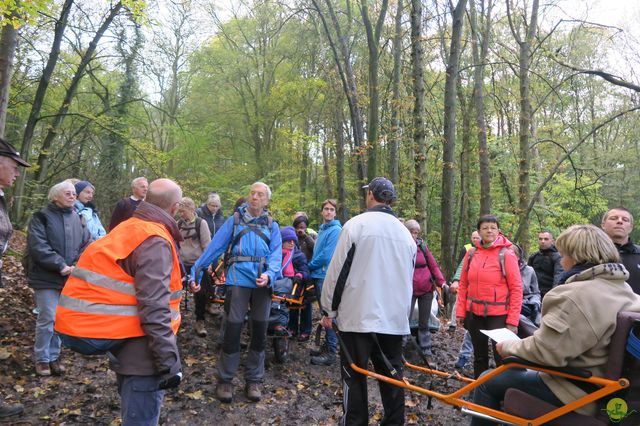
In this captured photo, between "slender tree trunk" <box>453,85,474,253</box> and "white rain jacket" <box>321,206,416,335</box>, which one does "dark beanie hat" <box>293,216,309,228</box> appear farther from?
"slender tree trunk" <box>453,85,474,253</box>

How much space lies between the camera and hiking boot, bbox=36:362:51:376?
4.56m

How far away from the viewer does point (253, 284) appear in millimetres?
4418

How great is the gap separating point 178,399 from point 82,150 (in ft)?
55.3

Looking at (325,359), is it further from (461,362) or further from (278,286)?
(461,362)

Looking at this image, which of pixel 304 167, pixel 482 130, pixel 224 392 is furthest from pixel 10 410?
pixel 304 167

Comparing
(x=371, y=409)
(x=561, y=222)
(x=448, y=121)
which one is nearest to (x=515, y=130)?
(x=561, y=222)

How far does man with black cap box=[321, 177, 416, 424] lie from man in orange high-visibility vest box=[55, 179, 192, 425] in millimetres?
1485

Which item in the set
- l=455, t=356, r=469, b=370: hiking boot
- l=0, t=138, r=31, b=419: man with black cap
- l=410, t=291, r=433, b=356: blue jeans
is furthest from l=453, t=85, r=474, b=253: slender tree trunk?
l=0, t=138, r=31, b=419: man with black cap

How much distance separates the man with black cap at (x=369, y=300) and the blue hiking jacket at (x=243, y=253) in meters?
1.01

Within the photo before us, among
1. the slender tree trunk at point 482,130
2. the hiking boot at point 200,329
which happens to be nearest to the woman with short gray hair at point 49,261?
the hiking boot at point 200,329

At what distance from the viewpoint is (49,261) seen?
14.5 feet

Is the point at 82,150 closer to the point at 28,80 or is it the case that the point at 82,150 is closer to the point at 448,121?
the point at 28,80

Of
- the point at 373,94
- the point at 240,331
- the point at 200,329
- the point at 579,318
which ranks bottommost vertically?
the point at 200,329

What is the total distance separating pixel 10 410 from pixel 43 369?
83 cm
